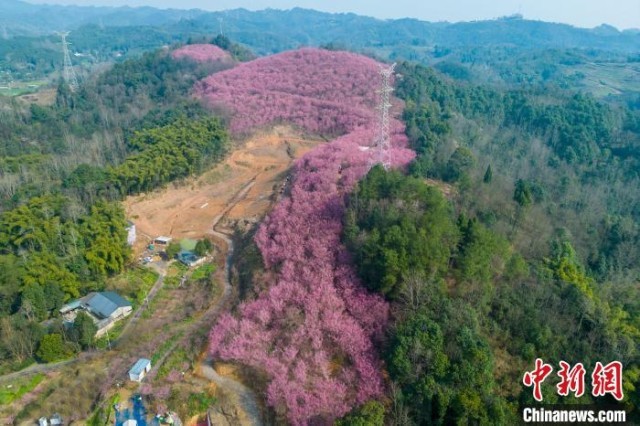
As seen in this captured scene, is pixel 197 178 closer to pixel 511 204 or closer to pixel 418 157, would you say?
pixel 418 157

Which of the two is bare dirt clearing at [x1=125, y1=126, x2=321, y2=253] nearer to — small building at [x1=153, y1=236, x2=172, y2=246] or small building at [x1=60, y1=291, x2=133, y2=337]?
Answer: small building at [x1=153, y1=236, x2=172, y2=246]

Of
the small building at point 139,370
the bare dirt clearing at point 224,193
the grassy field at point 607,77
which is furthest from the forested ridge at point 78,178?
the grassy field at point 607,77

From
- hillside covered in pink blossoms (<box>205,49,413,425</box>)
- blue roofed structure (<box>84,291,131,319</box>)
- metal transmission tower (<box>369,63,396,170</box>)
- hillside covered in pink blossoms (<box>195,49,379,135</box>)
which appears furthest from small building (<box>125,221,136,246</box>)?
hillside covered in pink blossoms (<box>195,49,379,135</box>)

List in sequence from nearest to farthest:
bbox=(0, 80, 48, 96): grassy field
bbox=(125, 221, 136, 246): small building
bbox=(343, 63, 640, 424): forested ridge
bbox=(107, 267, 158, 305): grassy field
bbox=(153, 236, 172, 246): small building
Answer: bbox=(343, 63, 640, 424): forested ridge, bbox=(107, 267, 158, 305): grassy field, bbox=(125, 221, 136, 246): small building, bbox=(153, 236, 172, 246): small building, bbox=(0, 80, 48, 96): grassy field

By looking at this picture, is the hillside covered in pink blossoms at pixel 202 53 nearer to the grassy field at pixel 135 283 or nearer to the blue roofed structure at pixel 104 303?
the grassy field at pixel 135 283

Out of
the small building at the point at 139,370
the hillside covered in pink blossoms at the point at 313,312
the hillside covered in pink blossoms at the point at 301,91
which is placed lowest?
the small building at the point at 139,370
